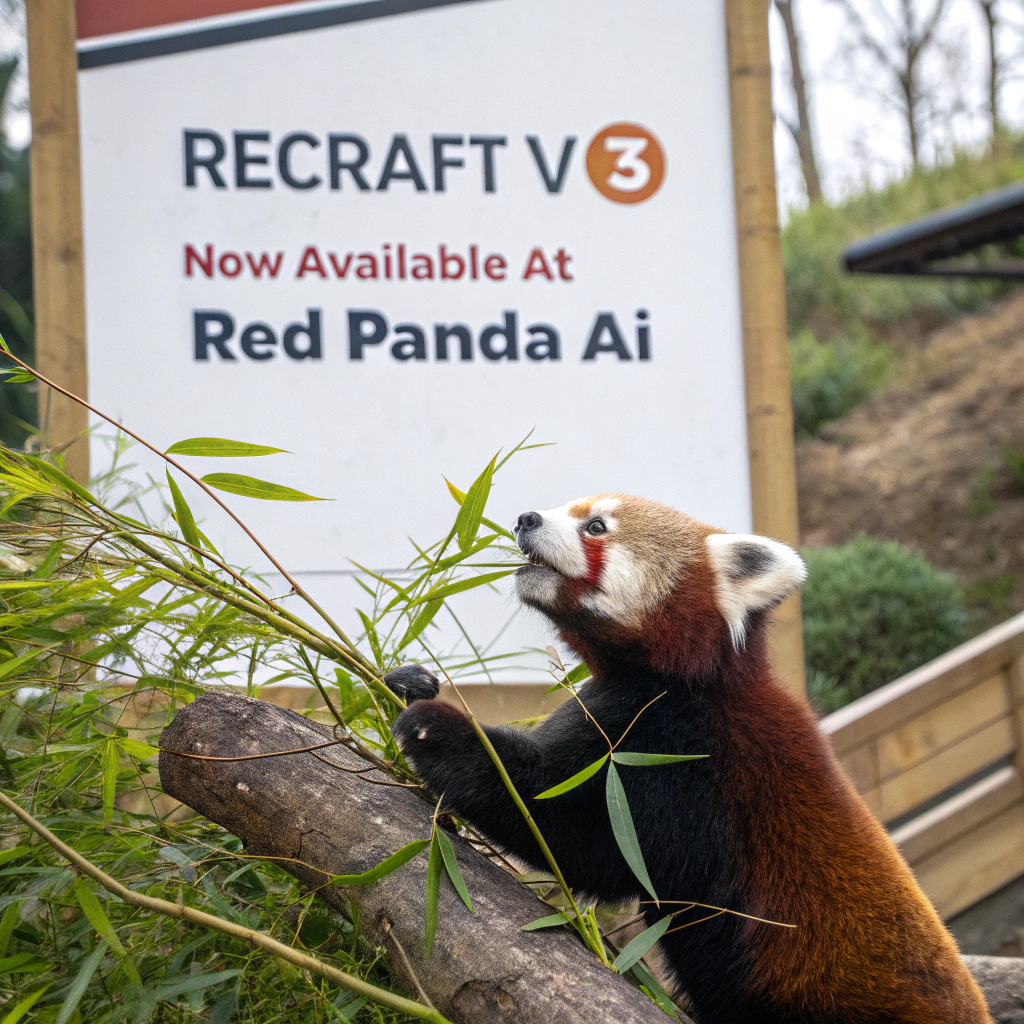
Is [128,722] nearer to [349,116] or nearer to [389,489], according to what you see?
[389,489]

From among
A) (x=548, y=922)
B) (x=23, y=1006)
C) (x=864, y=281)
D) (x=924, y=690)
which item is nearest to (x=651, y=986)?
(x=548, y=922)

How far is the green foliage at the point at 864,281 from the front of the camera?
8211mm

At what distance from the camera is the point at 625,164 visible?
2.98m

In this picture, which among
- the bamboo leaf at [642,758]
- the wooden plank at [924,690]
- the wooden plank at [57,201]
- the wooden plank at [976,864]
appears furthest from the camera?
the wooden plank at [976,864]

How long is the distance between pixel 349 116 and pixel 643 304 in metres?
1.02

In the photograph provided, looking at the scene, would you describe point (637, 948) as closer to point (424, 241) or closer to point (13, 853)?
point (13, 853)

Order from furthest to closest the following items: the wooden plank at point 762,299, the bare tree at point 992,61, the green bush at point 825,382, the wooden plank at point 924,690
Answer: the bare tree at point 992,61 → the green bush at point 825,382 → the wooden plank at point 924,690 → the wooden plank at point 762,299

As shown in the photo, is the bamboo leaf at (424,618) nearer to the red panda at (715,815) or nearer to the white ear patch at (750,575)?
the red panda at (715,815)

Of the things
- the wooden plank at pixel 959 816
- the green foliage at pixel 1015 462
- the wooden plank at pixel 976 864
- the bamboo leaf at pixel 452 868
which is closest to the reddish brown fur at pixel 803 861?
the bamboo leaf at pixel 452 868

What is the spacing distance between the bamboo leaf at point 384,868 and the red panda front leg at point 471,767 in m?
0.21

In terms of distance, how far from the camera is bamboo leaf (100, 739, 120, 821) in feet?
4.68

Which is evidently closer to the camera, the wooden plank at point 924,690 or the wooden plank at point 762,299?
the wooden plank at point 762,299

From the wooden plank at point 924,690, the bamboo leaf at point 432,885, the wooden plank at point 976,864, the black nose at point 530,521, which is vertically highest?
the black nose at point 530,521

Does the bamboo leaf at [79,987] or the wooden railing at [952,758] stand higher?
the bamboo leaf at [79,987]
